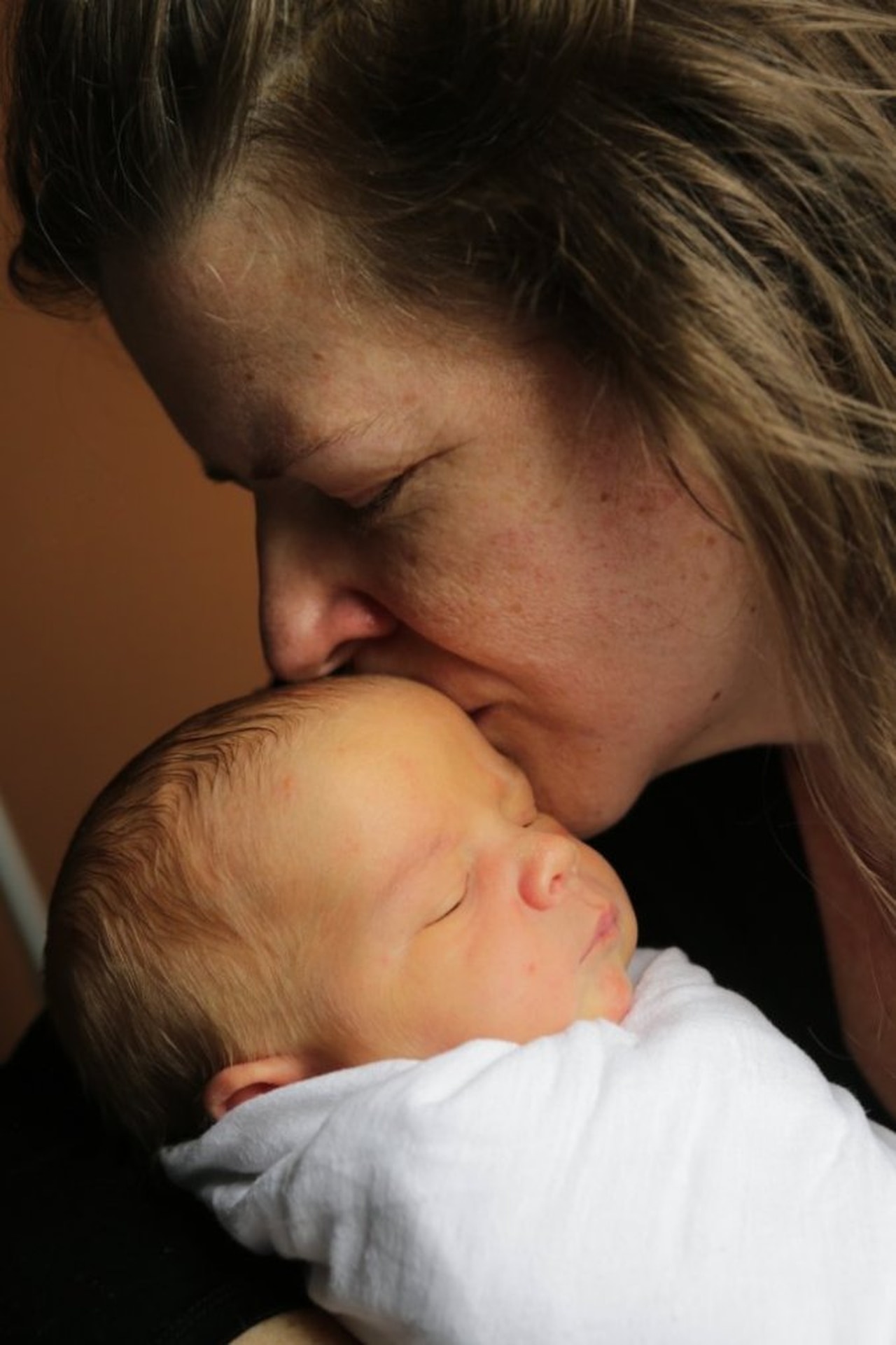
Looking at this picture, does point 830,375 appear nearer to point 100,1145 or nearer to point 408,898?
point 408,898

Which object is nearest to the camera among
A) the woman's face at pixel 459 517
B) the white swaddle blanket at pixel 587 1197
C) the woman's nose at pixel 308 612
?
the white swaddle blanket at pixel 587 1197

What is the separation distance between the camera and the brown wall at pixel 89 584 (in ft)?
7.54

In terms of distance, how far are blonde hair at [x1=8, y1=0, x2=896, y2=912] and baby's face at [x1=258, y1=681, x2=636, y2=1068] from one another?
25cm

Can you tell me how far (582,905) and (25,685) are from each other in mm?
1574

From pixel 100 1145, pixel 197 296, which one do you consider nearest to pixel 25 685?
pixel 100 1145

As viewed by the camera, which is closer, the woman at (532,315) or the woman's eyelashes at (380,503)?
the woman at (532,315)

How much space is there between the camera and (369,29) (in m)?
0.92

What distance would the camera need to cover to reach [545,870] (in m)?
1.03

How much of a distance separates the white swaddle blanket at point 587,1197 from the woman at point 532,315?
0.14m

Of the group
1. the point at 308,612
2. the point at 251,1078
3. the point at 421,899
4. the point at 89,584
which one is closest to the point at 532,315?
the point at 308,612

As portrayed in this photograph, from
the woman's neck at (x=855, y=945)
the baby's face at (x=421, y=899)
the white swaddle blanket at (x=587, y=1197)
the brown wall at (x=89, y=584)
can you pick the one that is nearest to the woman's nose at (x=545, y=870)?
the baby's face at (x=421, y=899)

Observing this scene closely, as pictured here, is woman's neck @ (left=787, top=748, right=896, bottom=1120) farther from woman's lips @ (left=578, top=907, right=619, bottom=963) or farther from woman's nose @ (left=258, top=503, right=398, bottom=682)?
woman's nose @ (left=258, top=503, right=398, bottom=682)

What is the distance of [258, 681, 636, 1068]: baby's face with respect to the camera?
985 mm

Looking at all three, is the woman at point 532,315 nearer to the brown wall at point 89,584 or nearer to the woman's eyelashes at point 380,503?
the woman's eyelashes at point 380,503
